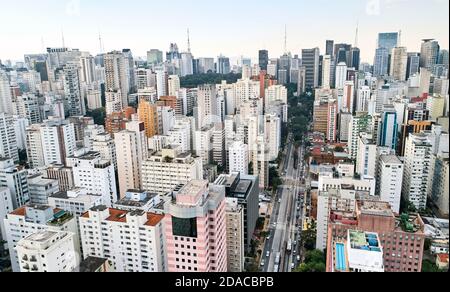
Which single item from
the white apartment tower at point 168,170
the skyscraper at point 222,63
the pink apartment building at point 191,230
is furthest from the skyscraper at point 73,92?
the pink apartment building at point 191,230

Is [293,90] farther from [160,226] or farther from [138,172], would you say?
[160,226]

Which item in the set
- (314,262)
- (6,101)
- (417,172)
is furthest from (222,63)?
(6,101)

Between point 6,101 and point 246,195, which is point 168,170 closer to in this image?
point 246,195

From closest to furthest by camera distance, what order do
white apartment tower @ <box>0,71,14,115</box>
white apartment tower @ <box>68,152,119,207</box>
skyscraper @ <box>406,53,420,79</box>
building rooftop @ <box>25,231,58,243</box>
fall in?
building rooftop @ <box>25,231,58,243</box>
skyscraper @ <box>406,53,420,79</box>
white apartment tower @ <box>68,152,119,207</box>
white apartment tower @ <box>0,71,14,115</box>

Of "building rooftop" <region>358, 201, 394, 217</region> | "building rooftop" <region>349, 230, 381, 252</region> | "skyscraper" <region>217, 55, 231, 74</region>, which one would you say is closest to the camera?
"building rooftop" <region>349, 230, 381, 252</region>

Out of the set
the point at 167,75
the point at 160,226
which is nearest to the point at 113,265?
the point at 160,226

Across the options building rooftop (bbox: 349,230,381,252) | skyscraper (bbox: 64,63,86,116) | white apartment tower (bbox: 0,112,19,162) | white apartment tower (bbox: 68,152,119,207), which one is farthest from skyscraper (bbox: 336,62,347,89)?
building rooftop (bbox: 349,230,381,252)

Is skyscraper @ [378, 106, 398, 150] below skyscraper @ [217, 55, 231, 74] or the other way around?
below

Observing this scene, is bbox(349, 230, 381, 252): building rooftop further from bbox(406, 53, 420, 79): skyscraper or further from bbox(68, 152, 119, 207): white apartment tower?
bbox(68, 152, 119, 207): white apartment tower
